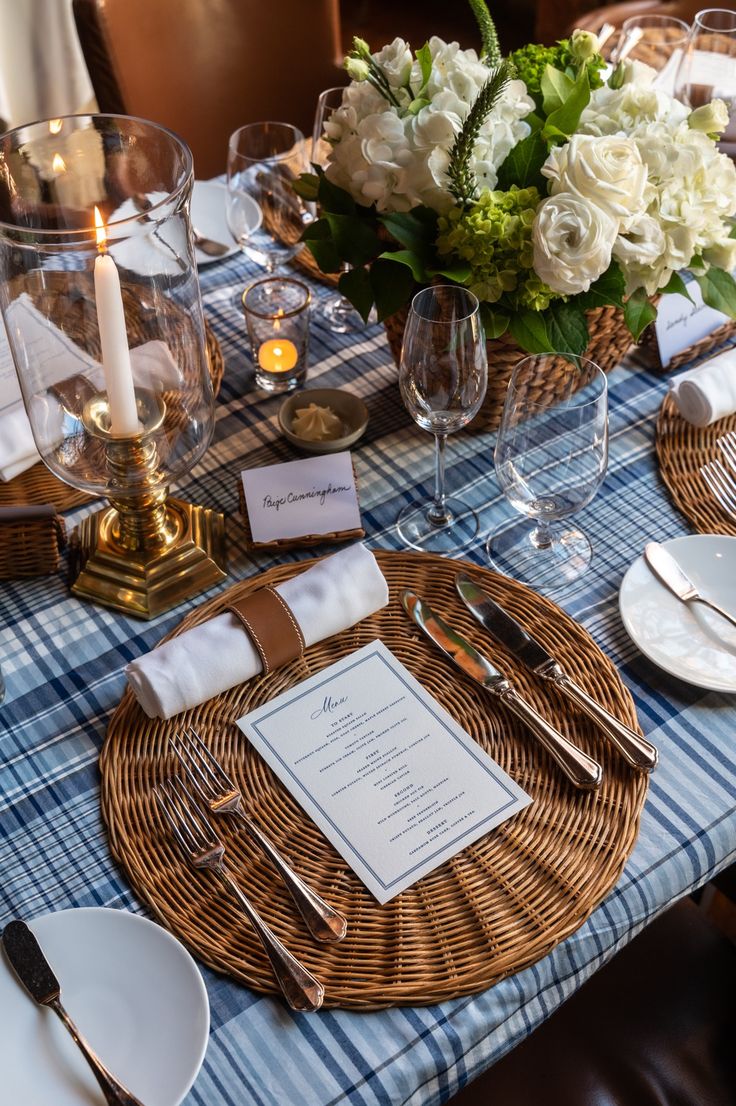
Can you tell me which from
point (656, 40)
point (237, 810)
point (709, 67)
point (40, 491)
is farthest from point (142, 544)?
point (656, 40)

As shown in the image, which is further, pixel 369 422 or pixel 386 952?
→ pixel 369 422

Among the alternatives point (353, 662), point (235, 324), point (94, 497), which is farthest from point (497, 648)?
point (235, 324)

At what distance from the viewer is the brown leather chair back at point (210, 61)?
5.21ft

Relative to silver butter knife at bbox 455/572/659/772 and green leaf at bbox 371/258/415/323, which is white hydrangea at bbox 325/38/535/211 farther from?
silver butter knife at bbox 455/572/659/772

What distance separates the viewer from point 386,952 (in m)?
0.70

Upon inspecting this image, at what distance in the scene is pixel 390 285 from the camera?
977mm

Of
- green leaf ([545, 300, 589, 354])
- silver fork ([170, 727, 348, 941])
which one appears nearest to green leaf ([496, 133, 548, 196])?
green leaf ([545, 300, 589, 354])

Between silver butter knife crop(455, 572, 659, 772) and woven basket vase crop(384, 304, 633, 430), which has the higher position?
woven basket vase crop(384, 304, 633, 430)

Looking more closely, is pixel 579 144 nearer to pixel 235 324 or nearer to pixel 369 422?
pixel 369 422

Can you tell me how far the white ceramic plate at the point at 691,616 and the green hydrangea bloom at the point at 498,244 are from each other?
27 cm

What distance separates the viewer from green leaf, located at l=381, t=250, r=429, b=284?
916 mm

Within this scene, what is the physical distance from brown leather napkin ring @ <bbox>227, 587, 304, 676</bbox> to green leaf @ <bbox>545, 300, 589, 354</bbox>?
14.4 inches

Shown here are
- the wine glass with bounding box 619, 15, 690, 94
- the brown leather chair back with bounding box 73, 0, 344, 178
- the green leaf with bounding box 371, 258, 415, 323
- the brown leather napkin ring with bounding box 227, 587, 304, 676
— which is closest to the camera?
the brown leather napkin ring with bounding box 227, 587, 304, 676

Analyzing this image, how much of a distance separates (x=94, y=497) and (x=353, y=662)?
1.17 ft
